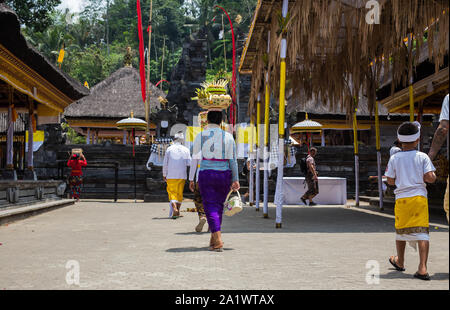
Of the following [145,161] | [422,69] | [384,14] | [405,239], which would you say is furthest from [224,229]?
[145,161]

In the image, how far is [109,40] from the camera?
78.1 meters

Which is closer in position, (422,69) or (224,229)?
(224,229)

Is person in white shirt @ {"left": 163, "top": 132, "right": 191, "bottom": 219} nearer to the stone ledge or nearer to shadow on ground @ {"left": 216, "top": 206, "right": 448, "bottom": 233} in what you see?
shadow on ground @ {"left": 216, "top": 206, "right": 448, "bottom": 233}

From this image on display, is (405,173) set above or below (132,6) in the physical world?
below

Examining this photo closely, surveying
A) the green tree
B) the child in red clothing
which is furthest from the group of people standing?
the green tree

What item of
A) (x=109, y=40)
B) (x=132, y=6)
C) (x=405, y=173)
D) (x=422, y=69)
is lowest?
(x=405, y=173)

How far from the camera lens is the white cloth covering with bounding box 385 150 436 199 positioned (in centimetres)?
482

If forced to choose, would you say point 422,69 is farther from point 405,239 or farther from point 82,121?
point 82,121

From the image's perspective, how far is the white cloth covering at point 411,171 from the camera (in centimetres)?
482

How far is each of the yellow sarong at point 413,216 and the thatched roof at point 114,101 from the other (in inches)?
1104

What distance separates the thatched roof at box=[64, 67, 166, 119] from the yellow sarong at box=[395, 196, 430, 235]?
28043 millimetres

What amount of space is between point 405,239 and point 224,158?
269 cm

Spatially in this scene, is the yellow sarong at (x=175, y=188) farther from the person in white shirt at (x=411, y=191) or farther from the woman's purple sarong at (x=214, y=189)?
the person in white shirt at (x=411, y=191)

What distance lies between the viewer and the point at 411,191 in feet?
16.0
